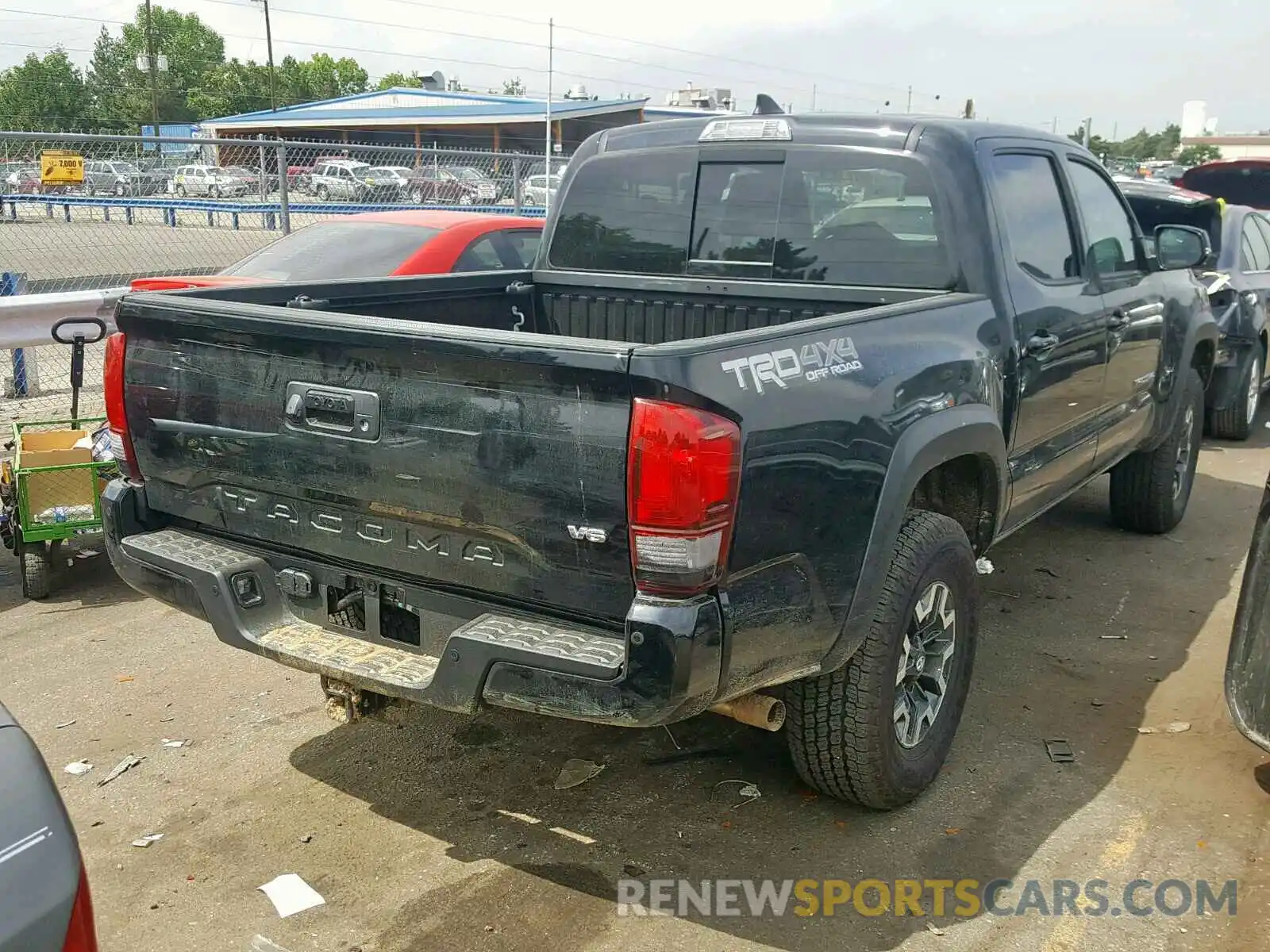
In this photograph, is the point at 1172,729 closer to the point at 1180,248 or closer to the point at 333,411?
the point at 1180,248

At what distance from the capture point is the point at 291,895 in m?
3.18

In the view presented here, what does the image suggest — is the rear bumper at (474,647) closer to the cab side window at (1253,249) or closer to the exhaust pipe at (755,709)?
the exhaust pipe at (755,709)

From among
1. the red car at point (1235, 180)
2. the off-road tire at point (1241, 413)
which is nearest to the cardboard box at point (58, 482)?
the off-road tire at point (1241, 413)

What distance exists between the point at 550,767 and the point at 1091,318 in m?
2.75

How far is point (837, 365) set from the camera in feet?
10.0

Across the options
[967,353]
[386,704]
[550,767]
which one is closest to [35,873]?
[386,704]

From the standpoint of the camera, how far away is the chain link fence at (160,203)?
36.4 ft

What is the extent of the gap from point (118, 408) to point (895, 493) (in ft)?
7.63

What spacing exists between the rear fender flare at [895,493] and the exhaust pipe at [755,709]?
225 mm

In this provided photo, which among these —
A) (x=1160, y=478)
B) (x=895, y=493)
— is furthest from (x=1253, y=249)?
(x=895, y=493)

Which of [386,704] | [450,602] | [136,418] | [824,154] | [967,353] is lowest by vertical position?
[386,704]

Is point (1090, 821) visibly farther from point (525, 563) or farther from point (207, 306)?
point (207, 306)

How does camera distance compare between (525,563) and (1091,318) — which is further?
(1091,318)

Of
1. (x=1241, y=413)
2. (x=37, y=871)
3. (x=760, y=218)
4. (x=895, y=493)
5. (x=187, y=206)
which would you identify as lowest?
(x=1241, y=413)
